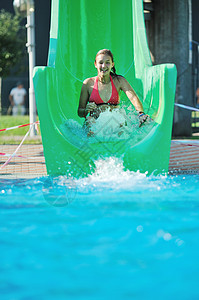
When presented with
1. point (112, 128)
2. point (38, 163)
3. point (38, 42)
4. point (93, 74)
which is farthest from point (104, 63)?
point (38, 42)

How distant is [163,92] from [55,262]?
229cm

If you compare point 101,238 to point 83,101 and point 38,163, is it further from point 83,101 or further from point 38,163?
point 38,163

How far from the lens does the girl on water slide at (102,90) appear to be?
4332mm

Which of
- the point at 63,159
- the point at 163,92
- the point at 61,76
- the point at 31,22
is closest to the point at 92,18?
the point at 61,76

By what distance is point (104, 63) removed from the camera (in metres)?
4.33

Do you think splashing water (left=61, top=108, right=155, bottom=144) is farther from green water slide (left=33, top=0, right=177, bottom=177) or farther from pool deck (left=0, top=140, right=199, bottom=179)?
pool deck (left=0, top=140, right=199, bottom=179)

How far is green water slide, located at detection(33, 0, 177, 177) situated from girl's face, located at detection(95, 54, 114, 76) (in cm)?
47

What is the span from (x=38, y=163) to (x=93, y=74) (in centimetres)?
163

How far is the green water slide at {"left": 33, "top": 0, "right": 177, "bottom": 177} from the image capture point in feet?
11.9

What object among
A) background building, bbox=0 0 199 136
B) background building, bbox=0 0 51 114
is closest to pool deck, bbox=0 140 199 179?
background building, bbox=0 0 199 136

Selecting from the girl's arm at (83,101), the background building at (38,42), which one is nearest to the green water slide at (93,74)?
the girl's arm at (83,101)

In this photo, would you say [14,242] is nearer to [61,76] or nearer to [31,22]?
[61,76]

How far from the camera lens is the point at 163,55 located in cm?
801

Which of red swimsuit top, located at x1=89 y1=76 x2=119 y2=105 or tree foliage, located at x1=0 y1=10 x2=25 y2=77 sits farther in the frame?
tree foliage, located at x1=0 y1=10 x2=25 y2=77
